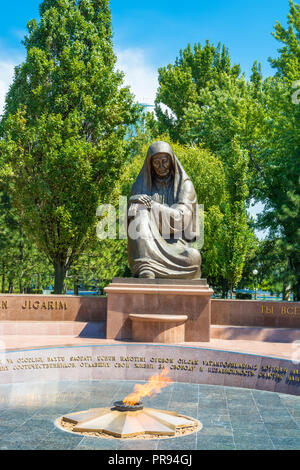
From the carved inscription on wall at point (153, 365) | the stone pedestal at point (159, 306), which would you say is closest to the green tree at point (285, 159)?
the stone pedestal at point (159, 306)

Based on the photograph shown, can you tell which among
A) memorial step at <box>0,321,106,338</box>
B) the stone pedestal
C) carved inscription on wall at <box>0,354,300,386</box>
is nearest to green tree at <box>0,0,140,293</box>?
memorial step at <box>0,321,106,338</box>

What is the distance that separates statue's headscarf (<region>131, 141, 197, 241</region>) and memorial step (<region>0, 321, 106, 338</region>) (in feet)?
10.8

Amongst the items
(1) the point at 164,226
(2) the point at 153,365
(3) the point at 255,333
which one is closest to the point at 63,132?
(1) the point at 164,226

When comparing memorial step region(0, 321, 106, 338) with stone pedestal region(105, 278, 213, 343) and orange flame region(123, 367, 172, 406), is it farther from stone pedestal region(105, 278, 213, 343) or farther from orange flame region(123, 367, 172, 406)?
orange flame region(123, 367, 172, 406)

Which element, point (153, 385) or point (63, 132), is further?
point (63, 132)

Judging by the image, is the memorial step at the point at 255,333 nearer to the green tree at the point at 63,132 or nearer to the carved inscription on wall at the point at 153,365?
the carved inscription on wall at the point at 153,365

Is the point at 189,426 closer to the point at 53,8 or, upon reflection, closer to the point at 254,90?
the point at 53,8

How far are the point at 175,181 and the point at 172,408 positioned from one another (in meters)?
6.33

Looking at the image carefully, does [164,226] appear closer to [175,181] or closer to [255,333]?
[175,181]

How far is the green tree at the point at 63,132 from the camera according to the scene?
1888cm

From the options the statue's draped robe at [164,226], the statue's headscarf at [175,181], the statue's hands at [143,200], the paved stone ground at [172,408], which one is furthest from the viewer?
the statue's headscarf at [175,181]

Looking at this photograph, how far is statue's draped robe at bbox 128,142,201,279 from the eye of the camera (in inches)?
430

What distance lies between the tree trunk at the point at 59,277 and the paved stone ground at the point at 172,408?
37.5 ft

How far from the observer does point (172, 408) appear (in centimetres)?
673
